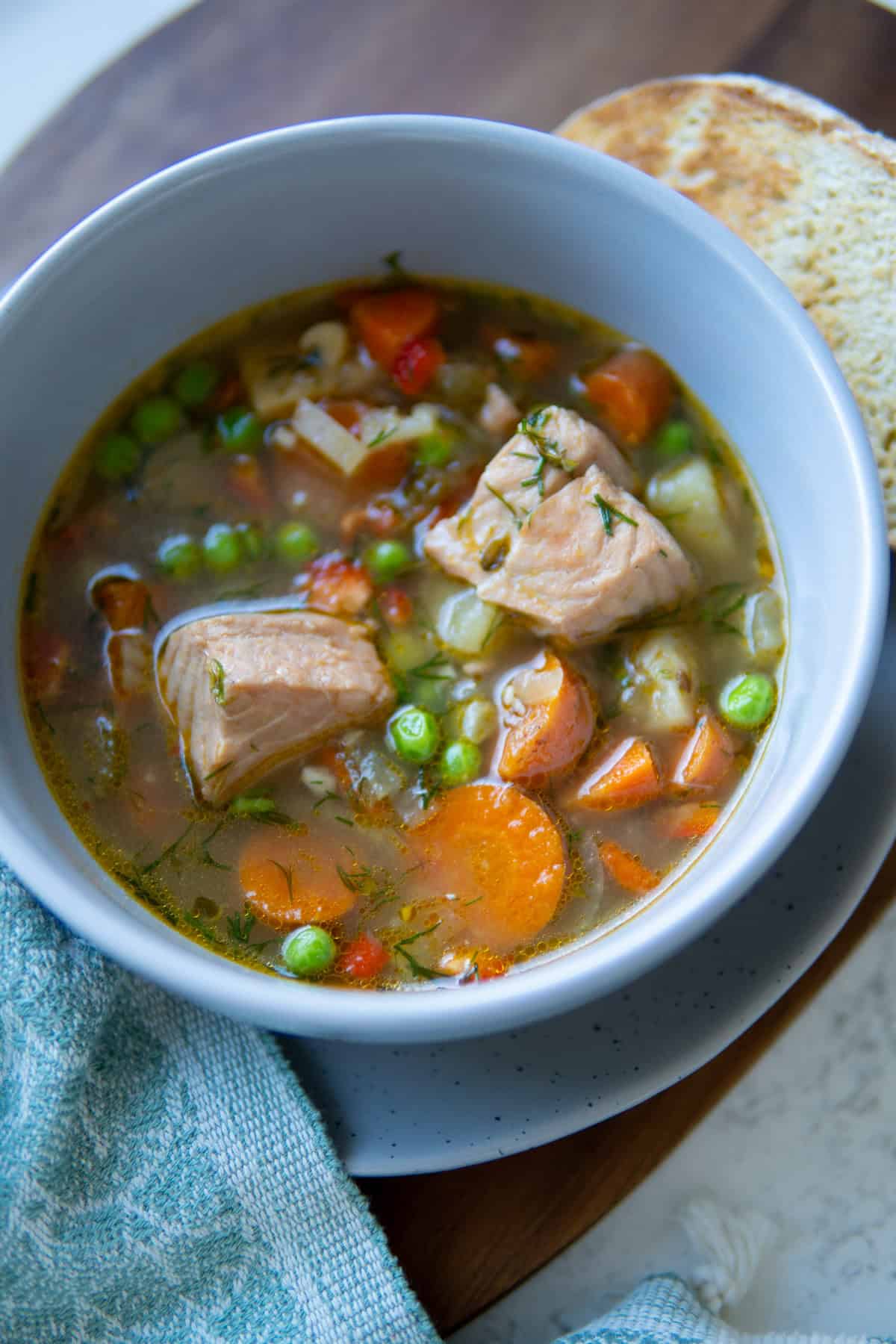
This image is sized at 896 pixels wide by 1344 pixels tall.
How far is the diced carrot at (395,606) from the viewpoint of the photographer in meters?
2.56

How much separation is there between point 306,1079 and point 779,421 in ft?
4.60

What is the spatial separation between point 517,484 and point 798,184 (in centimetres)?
86

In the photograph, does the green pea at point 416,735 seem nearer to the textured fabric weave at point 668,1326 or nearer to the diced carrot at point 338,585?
the diced carrot at point 338,585

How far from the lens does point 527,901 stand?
2404mm

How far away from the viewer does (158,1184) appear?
2.30 m

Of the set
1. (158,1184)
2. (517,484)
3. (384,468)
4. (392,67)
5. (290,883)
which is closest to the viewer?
(158,1184)

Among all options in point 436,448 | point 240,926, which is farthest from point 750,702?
point 240,926

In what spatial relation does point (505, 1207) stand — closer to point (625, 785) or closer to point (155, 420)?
point (625, 785)

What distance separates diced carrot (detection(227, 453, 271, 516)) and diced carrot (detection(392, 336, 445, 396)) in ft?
1.06

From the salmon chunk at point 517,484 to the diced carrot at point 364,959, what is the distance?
2.29 feet

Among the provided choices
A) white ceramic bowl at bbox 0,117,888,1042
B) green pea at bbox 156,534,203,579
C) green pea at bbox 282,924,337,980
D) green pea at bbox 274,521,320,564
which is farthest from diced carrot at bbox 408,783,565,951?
green pea at bbox 156,534,203,579

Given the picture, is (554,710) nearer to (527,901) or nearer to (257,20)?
(527,901)

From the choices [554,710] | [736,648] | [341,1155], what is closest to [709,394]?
[736,648]

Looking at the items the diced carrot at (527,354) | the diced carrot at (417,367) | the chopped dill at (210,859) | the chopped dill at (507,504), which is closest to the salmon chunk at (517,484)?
the chopped dill at (507,504)
